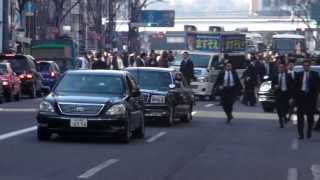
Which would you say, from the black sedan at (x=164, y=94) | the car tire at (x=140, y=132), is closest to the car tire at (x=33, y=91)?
the black sedan at (x=164, y=94)

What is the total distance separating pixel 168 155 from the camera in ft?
55.9

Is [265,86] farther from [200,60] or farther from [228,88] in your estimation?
[200,60]

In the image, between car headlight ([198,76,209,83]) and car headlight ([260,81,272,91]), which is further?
car headlight ([198,76,209,83])

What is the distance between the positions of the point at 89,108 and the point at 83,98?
34 centimetres

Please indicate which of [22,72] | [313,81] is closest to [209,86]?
[22,72]

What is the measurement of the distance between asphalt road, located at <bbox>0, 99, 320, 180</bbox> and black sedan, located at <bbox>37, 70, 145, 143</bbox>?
308mm

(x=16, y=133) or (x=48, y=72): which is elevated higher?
(x=16, y=133)

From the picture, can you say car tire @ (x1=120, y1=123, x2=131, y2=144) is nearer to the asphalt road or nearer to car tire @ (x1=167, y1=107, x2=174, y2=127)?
the asphalt road

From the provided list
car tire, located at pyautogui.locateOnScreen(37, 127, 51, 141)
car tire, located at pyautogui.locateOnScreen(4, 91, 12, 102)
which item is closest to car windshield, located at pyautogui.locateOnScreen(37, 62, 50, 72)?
car tire, located at pyautogui.locateOnScreen(4, 91, 12, 102)

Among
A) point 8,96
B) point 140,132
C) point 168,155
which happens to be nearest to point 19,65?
point 8,96

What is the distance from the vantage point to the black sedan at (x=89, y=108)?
1831 cm

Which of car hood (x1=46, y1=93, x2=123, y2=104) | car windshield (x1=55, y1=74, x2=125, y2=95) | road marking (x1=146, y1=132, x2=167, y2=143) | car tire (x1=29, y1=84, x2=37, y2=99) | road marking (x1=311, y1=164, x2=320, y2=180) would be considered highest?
car windshield (x1=55, y1=74, x2=125, y2=95)

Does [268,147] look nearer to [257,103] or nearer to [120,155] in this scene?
[120,155]

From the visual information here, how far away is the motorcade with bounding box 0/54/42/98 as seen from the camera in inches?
1538
